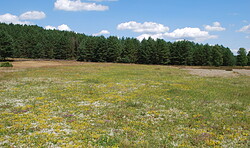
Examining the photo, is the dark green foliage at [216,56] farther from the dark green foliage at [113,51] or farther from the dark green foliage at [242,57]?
the dark green foliage at [113,51]

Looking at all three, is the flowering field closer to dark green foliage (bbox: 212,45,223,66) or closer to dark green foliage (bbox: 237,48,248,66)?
dark green foliage (bbox: 212,45,223,66)

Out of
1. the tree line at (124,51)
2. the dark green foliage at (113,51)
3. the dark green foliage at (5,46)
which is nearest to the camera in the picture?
the dark green foliage at (5,46)

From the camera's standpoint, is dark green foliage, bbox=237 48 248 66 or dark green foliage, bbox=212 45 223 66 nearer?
dark green foliage, bbox=212 45 223 66

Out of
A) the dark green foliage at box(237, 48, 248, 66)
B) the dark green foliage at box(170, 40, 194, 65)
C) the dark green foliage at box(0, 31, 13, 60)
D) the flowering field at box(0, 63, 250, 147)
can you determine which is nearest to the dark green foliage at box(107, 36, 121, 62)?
the dark green foliage at box(170, 40, 194, 65)

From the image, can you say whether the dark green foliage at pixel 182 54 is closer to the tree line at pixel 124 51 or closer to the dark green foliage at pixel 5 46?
the tree line at pixel 124 51

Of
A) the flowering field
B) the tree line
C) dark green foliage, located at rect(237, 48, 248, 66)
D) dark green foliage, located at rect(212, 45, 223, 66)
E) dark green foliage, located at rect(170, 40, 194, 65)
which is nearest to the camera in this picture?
the flowering field

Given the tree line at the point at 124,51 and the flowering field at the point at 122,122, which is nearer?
the flowering field at the point at 122,122

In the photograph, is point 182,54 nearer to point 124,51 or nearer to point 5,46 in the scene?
point 124,51

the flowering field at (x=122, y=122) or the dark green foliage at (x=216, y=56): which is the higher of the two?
the dark green foliage at (x=216, y=56)

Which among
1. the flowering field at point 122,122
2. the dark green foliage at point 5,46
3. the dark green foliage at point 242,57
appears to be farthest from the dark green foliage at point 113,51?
the flowering field at point 122,122

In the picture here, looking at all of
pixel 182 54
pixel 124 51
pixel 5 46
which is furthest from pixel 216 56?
pixel 5 46

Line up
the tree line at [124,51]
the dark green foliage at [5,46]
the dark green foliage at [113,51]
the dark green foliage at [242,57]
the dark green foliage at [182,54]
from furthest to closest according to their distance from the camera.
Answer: the dark green foliage at [242,57], the dark green foliage at [113,51], the tree line at [124,51], the dark green foliage at [182,54], the dark green foliage at [5,46]

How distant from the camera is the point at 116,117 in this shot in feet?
52.0

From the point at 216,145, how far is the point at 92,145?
6.77m
